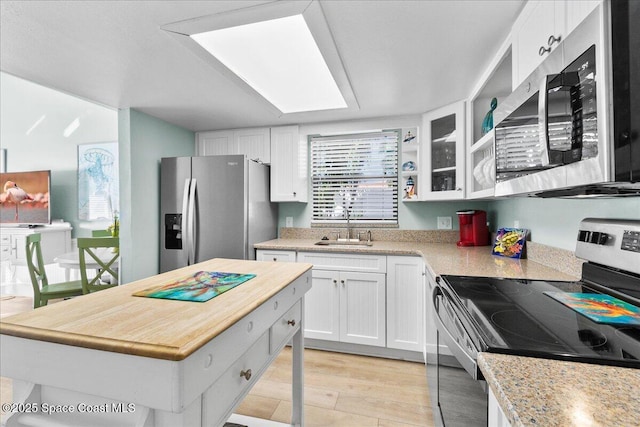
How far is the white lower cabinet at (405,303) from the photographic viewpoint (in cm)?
245

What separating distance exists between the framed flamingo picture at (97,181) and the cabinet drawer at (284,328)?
12.7 ft

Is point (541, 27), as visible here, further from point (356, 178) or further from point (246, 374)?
point (356, 178)

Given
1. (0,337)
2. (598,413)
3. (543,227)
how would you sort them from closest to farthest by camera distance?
(598,413) < (0,337) < (543,227)

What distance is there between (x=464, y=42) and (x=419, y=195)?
4.83 feet

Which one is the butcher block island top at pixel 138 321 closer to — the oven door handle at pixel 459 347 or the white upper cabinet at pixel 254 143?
the oven door handle at pixel 459 347

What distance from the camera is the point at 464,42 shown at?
164 centimetres

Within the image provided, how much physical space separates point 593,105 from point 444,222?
239cm

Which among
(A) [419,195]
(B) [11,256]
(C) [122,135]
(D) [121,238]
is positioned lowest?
(B) [11,256]

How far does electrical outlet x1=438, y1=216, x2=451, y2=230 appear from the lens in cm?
298

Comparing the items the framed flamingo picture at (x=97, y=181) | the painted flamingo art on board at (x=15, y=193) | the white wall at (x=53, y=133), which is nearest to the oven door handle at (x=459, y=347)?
the framed flamingo picture at (x=97, y=181)

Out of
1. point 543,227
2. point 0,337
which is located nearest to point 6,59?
point 0,337

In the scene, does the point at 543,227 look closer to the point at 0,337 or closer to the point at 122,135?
the point at 0,337

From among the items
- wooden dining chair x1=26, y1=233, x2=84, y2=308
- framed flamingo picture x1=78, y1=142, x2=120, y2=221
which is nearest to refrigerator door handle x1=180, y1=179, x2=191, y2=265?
wooden dining chair x1=26, y1=233, x2=84, y2=308

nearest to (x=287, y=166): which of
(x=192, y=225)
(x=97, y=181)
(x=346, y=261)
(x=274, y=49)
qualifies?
(x=192, y=225)
